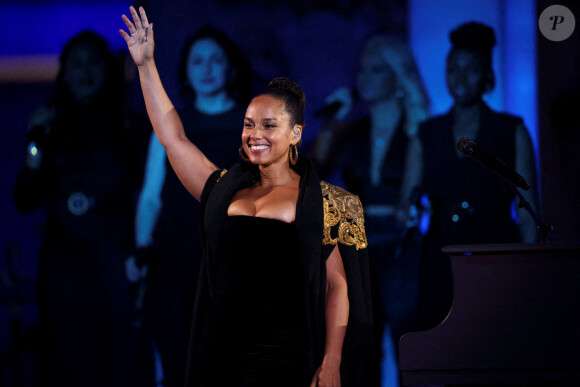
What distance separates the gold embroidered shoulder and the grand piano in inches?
17.2

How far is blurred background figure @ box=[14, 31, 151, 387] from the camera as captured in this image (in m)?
4.35

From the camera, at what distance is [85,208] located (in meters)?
4.40

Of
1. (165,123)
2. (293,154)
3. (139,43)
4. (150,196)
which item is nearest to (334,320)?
(293,154)

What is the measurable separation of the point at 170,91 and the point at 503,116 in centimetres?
222

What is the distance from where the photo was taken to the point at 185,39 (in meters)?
4.45

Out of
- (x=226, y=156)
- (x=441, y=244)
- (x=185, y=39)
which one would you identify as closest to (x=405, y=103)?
(x=441, y=244)

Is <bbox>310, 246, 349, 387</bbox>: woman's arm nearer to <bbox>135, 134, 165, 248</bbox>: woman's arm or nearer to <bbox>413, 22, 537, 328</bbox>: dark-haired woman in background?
<bbox>413, 22, 537, 328</bbox>: dark-haired woman in background

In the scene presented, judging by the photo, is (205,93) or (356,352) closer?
(356,352)

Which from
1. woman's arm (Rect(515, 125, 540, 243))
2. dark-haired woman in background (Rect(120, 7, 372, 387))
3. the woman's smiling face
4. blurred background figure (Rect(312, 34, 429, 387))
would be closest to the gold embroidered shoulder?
dark-haired woman in background (Rect(120, 7, 372, 387))

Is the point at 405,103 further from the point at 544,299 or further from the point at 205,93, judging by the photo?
the point at 544,299

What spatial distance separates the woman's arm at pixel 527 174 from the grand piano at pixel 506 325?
1.55m

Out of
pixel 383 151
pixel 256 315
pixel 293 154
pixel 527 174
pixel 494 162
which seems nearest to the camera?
pixel 256 315

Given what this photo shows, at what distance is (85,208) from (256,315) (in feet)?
8.09

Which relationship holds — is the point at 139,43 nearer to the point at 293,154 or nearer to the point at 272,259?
the point at 293,154
